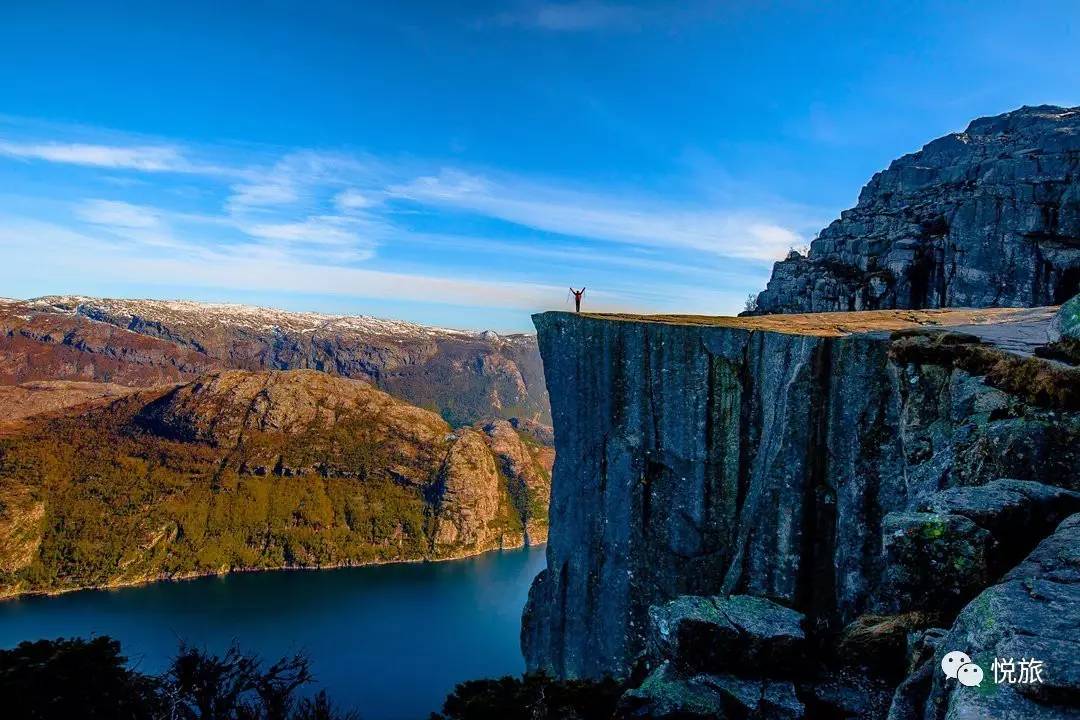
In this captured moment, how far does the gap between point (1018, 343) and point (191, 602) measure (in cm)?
20181

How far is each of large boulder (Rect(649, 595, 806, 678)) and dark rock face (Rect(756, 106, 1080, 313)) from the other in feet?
137

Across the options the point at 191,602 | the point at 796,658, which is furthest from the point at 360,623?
the point at 796,658

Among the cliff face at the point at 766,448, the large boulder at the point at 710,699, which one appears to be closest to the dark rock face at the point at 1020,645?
the cliff face at the point at 766,448

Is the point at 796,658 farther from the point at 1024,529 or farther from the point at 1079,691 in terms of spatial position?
the point at 1079,691

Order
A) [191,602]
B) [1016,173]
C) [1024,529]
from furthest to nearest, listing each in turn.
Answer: [191,602] → [1016,173] → [1024,529]

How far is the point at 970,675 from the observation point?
7109 mm

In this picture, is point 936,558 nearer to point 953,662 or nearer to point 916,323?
point 953,662

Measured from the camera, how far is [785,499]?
27594 mm

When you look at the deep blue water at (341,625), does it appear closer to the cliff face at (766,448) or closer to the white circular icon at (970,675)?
the cliff face at (766,448)

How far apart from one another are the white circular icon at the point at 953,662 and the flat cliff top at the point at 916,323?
1395 cm

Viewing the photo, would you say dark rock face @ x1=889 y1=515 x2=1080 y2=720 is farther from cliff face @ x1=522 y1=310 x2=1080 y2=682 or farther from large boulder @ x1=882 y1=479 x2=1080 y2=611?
cliff face @ x1=522 y1=310 x2=1080 y2=682

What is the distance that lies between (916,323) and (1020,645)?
24813 millimetres

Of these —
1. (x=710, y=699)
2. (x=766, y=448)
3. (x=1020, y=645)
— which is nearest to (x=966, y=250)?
(x=766, y=448)

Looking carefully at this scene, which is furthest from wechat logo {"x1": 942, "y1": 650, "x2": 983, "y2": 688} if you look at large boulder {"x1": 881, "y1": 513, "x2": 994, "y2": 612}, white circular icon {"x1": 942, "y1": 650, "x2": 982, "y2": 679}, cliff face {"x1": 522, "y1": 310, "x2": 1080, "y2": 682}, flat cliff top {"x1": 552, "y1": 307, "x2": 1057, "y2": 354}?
flat cliff top {"x1": 552, "y1": 307, "x2": 1057, "y2": 354}
